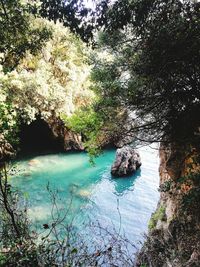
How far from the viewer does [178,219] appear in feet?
33.8

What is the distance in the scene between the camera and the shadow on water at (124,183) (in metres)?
22.6

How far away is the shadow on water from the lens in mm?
22594

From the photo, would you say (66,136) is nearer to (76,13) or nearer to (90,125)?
(90,125)

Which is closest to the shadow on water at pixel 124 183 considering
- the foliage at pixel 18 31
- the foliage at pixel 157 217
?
the foliage at pixel 157 217

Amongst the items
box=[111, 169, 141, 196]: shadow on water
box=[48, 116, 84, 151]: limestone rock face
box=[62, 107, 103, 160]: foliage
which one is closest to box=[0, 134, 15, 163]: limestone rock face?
box=[62, 107, 103, 160]: foliage

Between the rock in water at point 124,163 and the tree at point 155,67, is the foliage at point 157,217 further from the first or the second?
the rock in water at point 124,163

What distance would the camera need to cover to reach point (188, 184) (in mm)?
9734

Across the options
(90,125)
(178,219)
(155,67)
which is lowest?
(178,219)

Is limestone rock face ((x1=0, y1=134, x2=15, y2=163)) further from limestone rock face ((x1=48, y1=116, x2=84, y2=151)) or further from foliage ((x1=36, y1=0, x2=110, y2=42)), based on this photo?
limestone rock face ((x1=48, y1=116, x2=84, y2=151))

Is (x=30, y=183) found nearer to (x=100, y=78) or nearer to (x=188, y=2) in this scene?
(x=100, y=78)

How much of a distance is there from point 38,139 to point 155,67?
26.3 meters

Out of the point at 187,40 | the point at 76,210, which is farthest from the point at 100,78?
the point at 76,210

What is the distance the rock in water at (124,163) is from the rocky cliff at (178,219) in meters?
11.8

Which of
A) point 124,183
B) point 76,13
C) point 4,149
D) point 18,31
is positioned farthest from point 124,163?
point 76,13
